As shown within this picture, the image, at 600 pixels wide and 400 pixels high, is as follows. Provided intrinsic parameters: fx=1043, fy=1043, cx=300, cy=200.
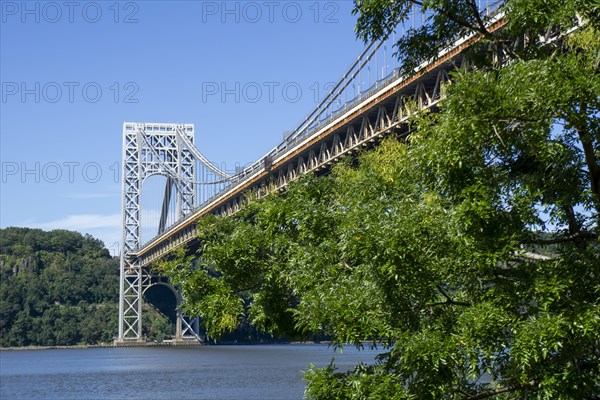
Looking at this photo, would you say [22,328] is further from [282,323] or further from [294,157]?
[282,323]

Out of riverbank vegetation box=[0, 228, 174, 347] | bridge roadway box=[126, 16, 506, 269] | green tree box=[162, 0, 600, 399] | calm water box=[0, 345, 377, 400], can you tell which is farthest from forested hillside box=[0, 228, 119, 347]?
green tree box=[162, 0, 600, 399]

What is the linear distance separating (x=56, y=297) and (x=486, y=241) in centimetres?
12344

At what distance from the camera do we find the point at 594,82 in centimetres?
969

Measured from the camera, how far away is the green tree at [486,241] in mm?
10031

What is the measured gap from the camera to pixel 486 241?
10.3 meters

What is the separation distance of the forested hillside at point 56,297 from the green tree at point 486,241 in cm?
11325

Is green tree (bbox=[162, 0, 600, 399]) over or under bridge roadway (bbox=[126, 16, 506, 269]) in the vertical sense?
under

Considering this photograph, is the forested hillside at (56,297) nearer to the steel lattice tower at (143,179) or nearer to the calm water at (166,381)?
the steel lattice tower at (143,179)

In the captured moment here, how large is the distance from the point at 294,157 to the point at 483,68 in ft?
124

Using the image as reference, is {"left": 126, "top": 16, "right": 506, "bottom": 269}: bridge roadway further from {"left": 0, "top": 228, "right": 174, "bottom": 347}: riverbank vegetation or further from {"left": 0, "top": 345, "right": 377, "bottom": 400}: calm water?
{"left": 0, "top": 228, "right": 174, "bottom": 347}: riverbank vegetation

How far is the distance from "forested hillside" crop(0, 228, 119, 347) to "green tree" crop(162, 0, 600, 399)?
4459 inches

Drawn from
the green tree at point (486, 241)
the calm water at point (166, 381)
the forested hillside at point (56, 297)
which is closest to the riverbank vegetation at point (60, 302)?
the forested hillside at point (56, 297)

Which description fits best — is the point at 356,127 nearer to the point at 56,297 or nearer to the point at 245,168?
the point at 245,168

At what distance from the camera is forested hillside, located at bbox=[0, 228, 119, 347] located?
412 feet
